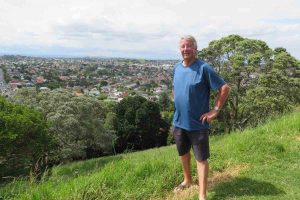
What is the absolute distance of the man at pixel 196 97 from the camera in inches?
175

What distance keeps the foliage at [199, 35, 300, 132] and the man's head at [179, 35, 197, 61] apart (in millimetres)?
19893

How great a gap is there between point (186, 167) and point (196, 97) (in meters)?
0.99

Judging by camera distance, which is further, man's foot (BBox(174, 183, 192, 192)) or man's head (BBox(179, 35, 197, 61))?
man's foot (BBox(174, 183, 192, 192))

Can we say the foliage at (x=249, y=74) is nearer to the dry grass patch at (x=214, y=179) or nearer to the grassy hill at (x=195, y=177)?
the grassy hill at (x=195, y=177)

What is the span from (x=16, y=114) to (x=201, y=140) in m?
17.8

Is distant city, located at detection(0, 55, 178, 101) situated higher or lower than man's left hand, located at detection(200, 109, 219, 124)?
lower

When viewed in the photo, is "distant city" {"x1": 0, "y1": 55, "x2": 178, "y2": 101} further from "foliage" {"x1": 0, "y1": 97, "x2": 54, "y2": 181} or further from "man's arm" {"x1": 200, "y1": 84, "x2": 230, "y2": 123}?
"man's arm" {"x1": 200, "y1": 84, "x2": 230, "y2": 123}

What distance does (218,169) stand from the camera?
5734 mm

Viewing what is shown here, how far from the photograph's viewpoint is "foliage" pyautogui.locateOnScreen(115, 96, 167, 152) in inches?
1687

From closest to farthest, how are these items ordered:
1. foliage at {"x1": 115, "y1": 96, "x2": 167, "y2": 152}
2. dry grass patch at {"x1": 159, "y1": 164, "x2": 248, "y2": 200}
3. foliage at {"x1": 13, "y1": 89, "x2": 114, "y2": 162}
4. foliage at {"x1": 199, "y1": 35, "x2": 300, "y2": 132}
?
dry grass patch at {"x1": 159, "y1": 164, "x2": 248, "y2": 200} < foliage at {"x1": 199, "y1": 35, "x2": 300, "y2": 132} < foliage at {"x1": 13, "y1": 89, "x2": 114, "y2": 162} < foliage at {"x1": 115, "y1": 96, "x2": 167, "y2": 152}

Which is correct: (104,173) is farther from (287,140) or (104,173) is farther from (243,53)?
(243,53)

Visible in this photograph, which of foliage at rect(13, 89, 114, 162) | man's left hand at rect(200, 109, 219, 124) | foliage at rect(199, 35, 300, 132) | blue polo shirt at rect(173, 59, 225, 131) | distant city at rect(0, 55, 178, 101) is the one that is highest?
blue polo shirt at rect(173, 59, 225, 131)

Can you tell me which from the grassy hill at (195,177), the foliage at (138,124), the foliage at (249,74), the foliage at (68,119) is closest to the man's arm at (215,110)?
the grassy hill at (195,177)

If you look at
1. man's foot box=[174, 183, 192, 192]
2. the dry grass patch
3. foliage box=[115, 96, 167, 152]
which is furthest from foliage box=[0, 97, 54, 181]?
foliage box=[115, 96, 167, 152]
